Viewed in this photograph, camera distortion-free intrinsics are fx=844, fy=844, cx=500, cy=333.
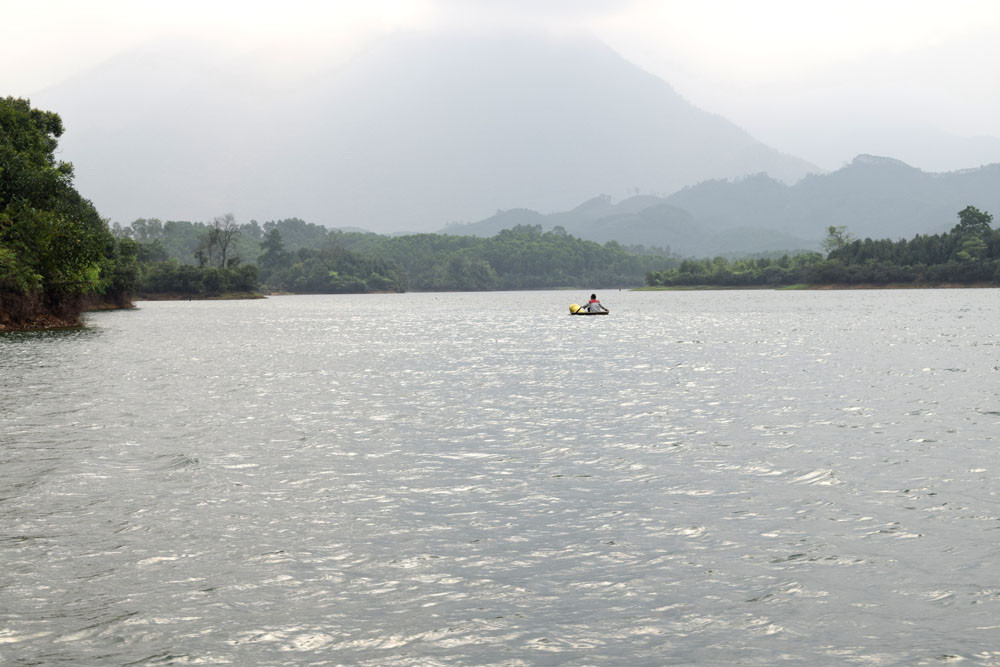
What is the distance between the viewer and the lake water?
10.6 meters

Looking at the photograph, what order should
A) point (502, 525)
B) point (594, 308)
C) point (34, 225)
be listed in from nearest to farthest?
point (502, 525) → point (34, 225) → point (594, 308)

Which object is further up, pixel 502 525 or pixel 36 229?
pixel 36 229

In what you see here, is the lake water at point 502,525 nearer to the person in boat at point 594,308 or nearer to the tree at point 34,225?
the tree at point 34,225

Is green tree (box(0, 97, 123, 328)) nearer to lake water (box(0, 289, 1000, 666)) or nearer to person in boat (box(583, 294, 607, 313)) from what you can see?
lake water (box(0, 289, 1000, 666))

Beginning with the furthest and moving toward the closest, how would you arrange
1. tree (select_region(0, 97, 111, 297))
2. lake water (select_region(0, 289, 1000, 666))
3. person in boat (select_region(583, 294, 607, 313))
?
person in boat (select_region(583, 294, 607, 313))
tree (select_region(0, 97, 111, 297))
lake water (select_region(0, 289, 1000, 666))

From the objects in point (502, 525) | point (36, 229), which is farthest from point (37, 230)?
point (502, 525)

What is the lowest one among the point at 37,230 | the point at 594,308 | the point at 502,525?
the point at 502,525

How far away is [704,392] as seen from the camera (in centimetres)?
3597

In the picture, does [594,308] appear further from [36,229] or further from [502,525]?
[502,525]

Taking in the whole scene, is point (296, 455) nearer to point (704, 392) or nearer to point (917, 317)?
point (704, 392)

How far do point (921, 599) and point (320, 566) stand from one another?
8.86m

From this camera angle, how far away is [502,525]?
1566cm

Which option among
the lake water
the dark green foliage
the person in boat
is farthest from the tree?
the person in boat

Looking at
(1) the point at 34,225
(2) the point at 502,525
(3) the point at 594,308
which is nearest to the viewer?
(2) the point at 502,525
